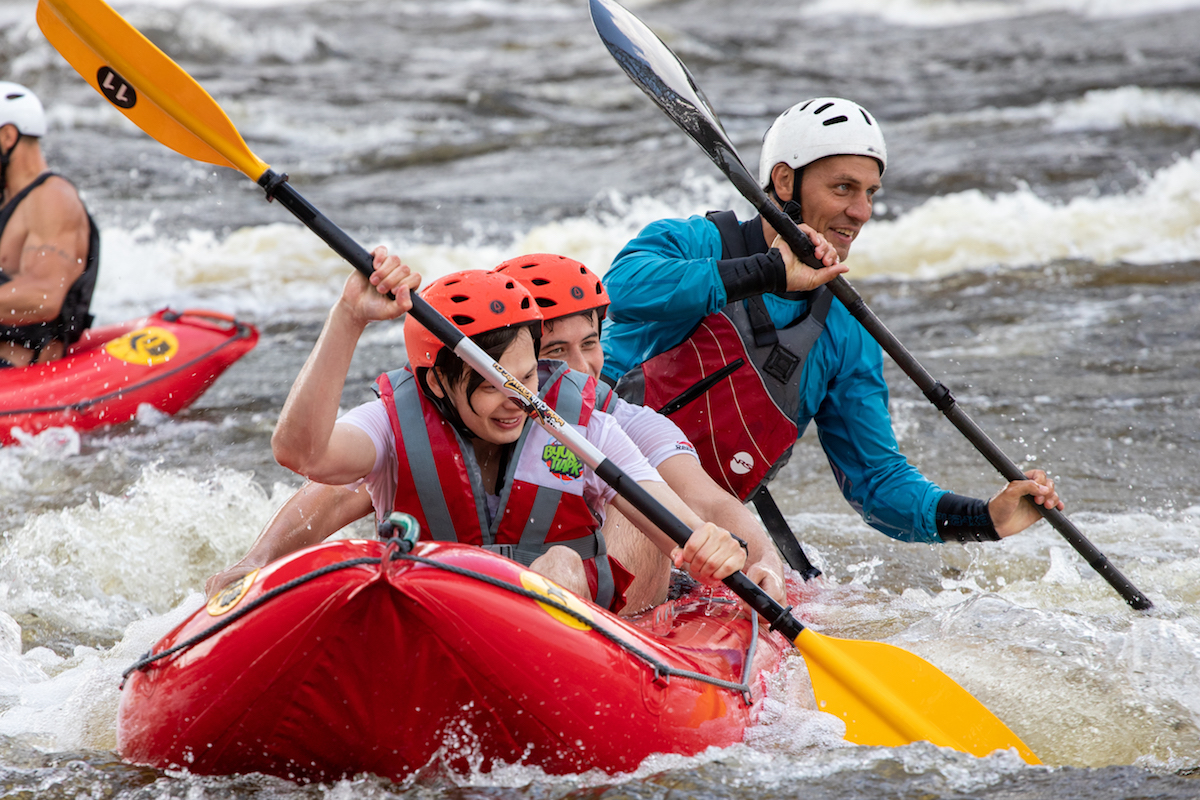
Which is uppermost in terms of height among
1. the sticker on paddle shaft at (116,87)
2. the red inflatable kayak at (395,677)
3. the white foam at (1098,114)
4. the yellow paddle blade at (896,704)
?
the white foam at (1098,114)

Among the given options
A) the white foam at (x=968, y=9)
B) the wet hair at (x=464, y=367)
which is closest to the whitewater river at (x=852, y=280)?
the white foam at (x=968, y=9)

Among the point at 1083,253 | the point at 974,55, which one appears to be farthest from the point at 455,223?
the point at 974,55

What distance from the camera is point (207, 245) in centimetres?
1085

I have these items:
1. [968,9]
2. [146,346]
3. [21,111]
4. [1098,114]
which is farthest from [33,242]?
[968,9]

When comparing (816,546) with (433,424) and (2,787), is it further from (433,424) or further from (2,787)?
(2,787)

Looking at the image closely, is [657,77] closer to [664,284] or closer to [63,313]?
[664,284]

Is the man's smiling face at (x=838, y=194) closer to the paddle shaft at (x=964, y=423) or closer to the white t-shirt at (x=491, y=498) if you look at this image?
the paddle shaft at (x=964, y=423)

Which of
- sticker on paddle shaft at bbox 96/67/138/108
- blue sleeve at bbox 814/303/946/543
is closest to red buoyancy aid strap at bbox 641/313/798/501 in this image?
blue sleeve at bbox 814/303/946/543

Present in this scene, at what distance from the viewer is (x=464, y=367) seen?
2.72 meters

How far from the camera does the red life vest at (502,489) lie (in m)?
2.73

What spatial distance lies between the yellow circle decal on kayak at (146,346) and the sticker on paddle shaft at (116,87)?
376 centimetres

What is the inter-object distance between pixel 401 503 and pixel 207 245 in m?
8.82

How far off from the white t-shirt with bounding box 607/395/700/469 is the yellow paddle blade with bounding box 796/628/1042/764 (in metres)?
0.65

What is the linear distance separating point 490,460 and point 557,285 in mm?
641
